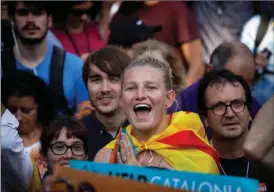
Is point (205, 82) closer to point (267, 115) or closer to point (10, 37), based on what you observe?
point (267, 115)

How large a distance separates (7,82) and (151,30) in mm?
1306

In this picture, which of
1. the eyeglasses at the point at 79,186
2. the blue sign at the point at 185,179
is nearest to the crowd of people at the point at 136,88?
the blue sign at the point at 185,179

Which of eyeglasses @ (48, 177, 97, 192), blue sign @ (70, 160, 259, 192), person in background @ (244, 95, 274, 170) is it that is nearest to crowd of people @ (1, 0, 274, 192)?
person in background @ (244, 95, 274, 170)

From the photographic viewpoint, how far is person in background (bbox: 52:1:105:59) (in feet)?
29.8

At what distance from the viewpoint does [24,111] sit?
7.56 metres

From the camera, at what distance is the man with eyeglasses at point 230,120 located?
6.55m

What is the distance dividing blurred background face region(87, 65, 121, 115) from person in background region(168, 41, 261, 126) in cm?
46

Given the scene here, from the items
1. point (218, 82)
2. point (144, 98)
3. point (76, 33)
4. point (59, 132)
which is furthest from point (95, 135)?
point (76, 33)

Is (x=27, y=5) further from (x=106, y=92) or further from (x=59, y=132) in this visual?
(x=59, y=132)

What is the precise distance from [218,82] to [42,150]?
1.25 meters

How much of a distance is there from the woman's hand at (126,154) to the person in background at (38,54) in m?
2.37

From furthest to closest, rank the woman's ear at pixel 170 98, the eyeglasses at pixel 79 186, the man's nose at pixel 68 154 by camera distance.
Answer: the man's nose at pixel 68 154 → the woman's ear at pixel 170 98 → the eyeglasses at pixel 79 186

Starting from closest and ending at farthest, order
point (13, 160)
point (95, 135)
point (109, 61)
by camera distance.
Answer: point (13, 160) < point (95, 135) < point (109, 61)

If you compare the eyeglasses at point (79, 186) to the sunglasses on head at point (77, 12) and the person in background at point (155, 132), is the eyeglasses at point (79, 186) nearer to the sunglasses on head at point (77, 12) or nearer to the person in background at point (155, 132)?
the person in background at point (155, 132)
